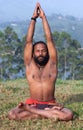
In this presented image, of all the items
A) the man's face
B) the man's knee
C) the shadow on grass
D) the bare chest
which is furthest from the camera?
the shadow on grass

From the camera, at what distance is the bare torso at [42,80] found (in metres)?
7.13

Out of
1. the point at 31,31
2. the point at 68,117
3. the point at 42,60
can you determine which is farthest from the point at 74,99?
the point at 68,117

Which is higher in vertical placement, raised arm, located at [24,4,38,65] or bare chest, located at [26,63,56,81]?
raised arm, located at [24,4,38,65]

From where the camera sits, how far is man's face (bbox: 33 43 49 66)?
707cm

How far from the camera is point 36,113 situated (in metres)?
6.68

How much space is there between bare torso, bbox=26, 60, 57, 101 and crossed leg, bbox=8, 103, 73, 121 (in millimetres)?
463

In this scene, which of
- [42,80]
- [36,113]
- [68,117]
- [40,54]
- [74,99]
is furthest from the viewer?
[74,99]

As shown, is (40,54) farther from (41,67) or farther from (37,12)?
(37,12)

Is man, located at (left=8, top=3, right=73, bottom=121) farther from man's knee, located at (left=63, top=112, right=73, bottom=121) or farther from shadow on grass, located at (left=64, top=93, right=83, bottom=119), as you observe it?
shadow on grass, located at (left=64, top=93, right=83, bottom=119)

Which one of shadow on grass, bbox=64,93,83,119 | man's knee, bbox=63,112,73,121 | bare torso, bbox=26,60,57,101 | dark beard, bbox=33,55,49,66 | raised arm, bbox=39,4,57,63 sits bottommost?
shadow on grass, bbox=64,93,83,119

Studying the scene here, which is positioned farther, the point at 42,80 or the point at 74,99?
the point at 74,99

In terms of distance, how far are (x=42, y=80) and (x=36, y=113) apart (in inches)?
29.3

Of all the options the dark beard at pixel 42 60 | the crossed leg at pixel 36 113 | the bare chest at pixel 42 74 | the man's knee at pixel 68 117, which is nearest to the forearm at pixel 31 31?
the dark beard at pixel 42 60

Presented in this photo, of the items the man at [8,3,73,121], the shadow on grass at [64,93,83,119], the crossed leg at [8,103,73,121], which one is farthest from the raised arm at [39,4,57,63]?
the shadow on grass at [64,93,83,119]
